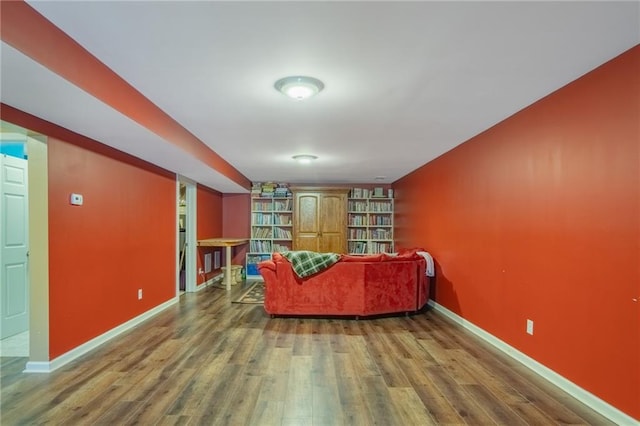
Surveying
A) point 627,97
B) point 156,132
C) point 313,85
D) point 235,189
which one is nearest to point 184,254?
point 235,189

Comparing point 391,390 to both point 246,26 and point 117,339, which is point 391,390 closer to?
point 246,26

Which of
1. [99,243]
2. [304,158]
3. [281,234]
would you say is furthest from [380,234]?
[99,243]

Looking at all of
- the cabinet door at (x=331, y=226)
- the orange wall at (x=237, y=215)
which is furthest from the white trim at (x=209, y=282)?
the cabinet door at (x=331, y=226)

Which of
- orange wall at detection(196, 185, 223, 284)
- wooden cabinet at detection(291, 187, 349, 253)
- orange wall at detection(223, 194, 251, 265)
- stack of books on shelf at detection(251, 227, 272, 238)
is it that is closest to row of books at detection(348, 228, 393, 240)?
wooden cabinet at detection(291, 187, 349, 253)

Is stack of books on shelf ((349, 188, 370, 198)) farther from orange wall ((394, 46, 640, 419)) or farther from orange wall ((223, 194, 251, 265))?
orange wall ((394, 46, 640, 419))

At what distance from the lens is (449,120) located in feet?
10.3

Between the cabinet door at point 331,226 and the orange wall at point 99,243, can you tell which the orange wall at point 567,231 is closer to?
the cabinet door at point 331,226

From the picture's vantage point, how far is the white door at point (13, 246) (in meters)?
3.45

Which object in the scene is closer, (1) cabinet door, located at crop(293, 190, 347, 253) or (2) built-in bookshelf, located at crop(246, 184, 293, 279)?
(1) cabinet door, located at crop(293, 190, 347, 253)

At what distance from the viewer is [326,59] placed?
6.66 ft

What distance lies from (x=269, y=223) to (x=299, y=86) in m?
5.33

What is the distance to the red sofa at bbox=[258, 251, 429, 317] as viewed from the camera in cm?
418

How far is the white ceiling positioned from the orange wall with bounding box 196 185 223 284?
2946 mm

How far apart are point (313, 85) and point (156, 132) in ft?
4.85
